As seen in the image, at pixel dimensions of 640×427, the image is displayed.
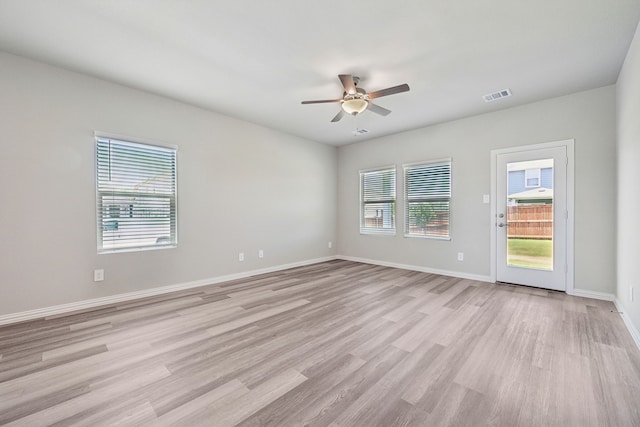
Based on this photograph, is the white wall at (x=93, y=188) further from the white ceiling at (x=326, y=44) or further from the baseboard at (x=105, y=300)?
the white ceiling at (x=326, y=44)

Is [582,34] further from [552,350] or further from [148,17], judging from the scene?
[148,17]

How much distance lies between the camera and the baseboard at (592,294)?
337cm

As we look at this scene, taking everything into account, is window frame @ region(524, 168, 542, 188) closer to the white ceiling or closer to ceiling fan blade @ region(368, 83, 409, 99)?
the white ceiling

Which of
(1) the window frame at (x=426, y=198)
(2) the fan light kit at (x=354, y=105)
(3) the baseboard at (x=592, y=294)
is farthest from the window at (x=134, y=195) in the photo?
(3) the baseboard at (x=592, y=294)

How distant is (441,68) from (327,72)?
1.25 metres

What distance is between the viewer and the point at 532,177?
391 centimetres

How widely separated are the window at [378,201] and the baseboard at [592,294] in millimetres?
2766

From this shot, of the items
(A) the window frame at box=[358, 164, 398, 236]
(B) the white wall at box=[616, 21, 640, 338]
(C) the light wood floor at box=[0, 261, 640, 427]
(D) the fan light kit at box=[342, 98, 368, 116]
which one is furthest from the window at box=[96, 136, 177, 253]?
(B) the white wall at box=[616, 21, 640, 338]

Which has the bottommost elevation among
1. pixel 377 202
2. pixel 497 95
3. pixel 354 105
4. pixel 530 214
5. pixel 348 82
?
pixel 530 214

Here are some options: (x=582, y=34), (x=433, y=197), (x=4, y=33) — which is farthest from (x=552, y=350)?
(x=4, y=33)

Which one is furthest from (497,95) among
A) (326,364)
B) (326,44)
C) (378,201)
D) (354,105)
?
(326,364)

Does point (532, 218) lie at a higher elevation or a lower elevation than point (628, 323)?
higher

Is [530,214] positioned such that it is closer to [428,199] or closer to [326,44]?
[428,199]

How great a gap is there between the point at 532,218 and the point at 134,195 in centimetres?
550
